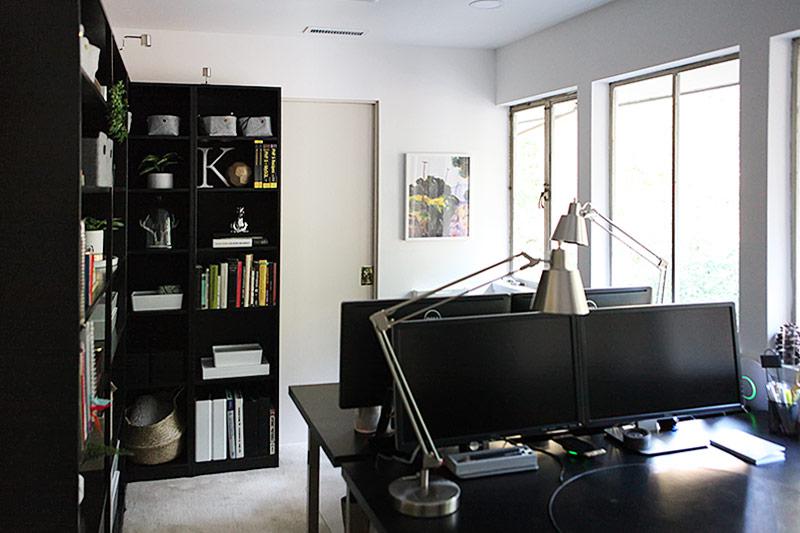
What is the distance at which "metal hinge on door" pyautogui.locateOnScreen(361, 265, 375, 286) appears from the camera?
17.1 ft

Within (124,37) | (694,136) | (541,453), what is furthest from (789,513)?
(124,37)

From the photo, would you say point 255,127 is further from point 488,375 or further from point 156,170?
point 488,375

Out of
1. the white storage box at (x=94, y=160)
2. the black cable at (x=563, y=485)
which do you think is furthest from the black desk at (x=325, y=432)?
the white storage box at (x=94, y=160)

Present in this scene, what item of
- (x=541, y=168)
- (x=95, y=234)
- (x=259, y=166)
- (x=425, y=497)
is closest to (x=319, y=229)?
(x=259, y=166)

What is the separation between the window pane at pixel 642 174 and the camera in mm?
3938

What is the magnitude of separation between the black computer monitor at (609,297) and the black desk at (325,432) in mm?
728

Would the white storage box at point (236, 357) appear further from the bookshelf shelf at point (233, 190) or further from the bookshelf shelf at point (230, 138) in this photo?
the bookshelf shelf at point (230, 138)

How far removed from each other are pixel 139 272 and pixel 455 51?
8.03 ft

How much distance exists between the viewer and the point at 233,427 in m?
4.55

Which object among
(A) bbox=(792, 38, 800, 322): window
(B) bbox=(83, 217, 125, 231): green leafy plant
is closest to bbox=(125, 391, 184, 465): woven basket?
(B) bbox=(83, 217, 125, 231): green leafy plant

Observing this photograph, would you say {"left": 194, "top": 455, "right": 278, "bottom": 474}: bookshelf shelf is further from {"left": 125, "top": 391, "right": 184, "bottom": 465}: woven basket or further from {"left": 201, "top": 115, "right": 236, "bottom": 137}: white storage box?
{"left": 201, "top": 115, "right": 236, "bottom": 137}: white storage box

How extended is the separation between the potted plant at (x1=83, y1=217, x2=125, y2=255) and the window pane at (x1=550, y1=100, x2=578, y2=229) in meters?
2.73

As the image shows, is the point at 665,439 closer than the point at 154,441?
Yes
